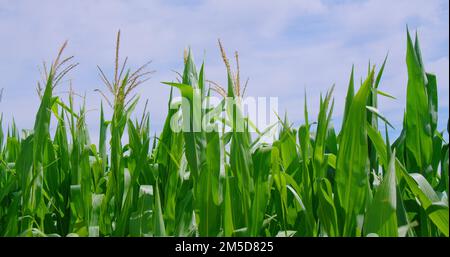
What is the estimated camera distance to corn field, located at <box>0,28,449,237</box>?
1.47m

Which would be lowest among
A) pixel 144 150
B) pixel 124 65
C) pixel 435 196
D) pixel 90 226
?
pixel 90 226

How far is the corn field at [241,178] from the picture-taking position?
4.82 ft

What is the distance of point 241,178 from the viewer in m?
1.59

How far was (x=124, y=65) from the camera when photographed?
1.84 metres

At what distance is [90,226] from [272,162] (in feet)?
2.13

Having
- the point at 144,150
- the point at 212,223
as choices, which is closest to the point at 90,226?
the point at 144,150

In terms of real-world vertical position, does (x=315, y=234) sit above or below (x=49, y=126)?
below

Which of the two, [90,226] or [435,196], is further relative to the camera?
[90,226]
